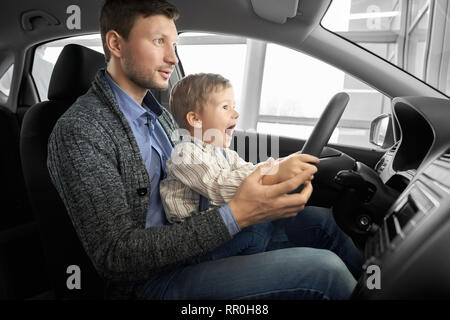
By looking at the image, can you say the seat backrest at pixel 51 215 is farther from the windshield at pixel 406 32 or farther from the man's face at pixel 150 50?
the windshield at pixel 406 32

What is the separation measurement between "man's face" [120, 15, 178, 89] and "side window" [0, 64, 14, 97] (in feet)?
4.00

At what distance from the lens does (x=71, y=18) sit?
4.53 ft

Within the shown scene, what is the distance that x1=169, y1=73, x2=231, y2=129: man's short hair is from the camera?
80 centimetres

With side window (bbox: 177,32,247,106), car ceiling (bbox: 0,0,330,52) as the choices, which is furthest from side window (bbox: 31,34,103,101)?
side window (bbox: 177,32,247,106)

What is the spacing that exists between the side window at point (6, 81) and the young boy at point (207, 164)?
128cm

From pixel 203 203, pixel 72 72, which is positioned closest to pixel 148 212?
pixel 203 203

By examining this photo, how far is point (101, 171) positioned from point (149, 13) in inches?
15.3

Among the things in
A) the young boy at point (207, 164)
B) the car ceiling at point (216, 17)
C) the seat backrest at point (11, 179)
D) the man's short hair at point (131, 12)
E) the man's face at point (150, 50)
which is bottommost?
the seat backrest at point (11, 179)

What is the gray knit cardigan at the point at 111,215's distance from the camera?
22.9 inches

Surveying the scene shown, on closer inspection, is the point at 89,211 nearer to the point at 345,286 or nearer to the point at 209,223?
the point at 209,223

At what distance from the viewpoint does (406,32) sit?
3924mm

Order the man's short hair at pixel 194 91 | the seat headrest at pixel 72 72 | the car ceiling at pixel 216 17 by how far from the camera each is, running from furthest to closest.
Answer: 1. the car ceiling at pixel 216 17
2. the seat headrest at pixel 72 72
3. the man's short hair at pixel 194 91

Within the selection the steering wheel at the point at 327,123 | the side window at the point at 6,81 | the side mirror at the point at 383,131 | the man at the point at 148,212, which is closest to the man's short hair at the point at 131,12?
the man at the point at 148,212

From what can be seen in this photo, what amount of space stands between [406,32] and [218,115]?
4.00 meters
